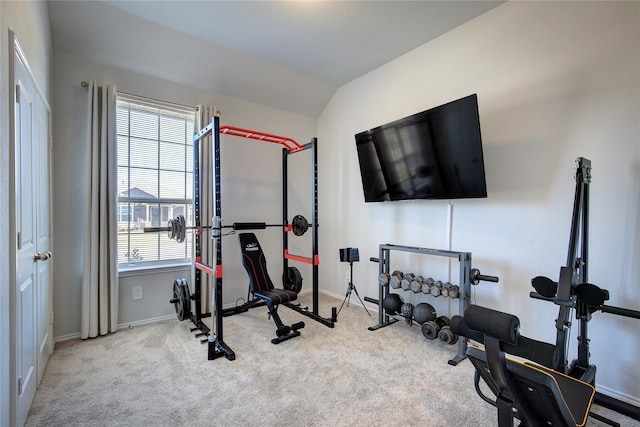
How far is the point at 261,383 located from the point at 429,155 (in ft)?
8.11

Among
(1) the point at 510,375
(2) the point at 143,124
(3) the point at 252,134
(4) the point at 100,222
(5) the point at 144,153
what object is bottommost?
(1) the point at 510,375

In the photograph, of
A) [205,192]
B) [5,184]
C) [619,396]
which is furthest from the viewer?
[205,192]

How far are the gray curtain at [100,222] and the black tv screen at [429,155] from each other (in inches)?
109

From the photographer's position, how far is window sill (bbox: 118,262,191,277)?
10.4ft

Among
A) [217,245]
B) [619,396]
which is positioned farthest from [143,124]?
[619,396]

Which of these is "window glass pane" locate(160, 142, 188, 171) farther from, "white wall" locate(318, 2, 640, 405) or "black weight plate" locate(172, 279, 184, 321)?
"white wall" locate(318, 2, 640, 405)

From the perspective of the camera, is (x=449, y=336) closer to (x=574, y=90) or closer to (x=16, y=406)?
(x=574, y=90)

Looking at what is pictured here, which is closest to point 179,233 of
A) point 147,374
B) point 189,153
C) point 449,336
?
point 147,374

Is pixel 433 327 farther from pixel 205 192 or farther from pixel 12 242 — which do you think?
pixel 12 242

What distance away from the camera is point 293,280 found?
3707mm

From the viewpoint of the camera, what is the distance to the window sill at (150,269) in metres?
3.17

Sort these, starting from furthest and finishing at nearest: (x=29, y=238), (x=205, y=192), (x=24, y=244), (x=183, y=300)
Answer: (x=205, y=192) < (x=183, y=300) < (x=29, y=238) < (x=24, y=244)

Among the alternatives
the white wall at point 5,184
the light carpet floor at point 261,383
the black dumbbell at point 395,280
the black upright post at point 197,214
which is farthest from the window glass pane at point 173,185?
the black dumbbell at point 395,280

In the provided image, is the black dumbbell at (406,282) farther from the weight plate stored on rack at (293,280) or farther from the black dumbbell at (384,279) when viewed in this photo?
the weight plate stored on rack at (293,280)
